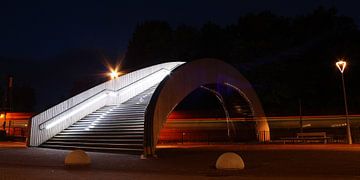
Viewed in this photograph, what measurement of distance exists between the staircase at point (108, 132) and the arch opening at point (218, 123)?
838 cm

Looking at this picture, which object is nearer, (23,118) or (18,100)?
(23,118)

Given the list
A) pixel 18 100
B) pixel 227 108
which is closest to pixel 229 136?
pixel 227 108

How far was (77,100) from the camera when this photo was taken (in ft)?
77.5

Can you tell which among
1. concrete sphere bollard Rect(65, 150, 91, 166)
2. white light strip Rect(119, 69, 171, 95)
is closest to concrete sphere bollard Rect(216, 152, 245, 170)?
concrete sphere bollard Rect(65, 150, 91, 166)

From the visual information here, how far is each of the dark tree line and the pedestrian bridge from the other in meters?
11.2

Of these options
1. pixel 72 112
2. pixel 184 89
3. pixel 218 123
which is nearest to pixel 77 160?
pixel 184 89

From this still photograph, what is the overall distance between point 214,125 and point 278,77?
9.94 m

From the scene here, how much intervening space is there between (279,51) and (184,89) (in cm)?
2931

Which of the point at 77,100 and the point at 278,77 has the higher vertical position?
the point at 278,77

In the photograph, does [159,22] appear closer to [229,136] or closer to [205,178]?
[229,136]

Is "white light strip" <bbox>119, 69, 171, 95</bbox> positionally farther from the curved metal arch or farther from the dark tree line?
the dark tree line

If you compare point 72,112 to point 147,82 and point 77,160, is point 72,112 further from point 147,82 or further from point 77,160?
point 77,160

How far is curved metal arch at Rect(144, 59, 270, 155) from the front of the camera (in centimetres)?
1645

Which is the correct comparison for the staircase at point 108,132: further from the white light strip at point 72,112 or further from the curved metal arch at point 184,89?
the curved metal arch at point 184,89
